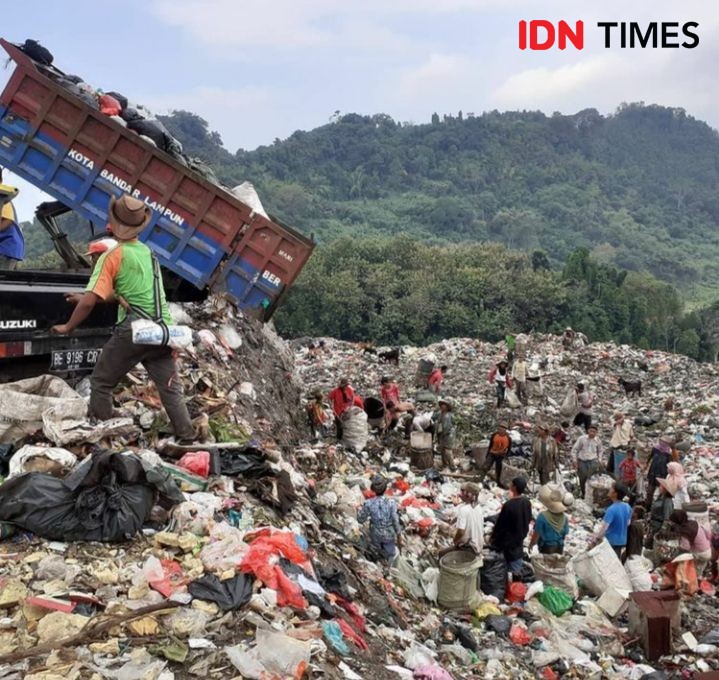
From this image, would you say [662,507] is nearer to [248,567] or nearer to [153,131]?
[248,567]

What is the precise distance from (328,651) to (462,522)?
8.64 ft

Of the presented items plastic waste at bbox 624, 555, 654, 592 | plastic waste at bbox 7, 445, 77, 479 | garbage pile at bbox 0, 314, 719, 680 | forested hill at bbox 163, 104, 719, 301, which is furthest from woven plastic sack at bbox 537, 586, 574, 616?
forested hill at bbox 163, 104, 719, 301

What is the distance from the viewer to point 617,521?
6449mm

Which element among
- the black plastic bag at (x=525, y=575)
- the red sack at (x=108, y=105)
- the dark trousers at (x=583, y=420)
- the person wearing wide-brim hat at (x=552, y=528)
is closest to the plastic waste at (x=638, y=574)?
the person wearing wide-brim hat at (x=552, y=528)

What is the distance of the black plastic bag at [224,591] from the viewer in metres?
3.18

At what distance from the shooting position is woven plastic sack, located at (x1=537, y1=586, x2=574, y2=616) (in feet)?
18.8

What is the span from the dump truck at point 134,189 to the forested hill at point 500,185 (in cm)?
5671

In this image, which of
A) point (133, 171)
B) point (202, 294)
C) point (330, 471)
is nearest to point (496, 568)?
point (330, 471)

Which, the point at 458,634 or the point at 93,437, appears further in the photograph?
the point at 458,634

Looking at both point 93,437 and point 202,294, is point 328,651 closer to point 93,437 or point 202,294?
point 93,437

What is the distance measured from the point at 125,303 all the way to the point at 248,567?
5.67 ft

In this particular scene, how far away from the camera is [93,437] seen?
433cm

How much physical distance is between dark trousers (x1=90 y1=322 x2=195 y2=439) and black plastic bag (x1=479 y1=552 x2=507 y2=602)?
2.69 metres

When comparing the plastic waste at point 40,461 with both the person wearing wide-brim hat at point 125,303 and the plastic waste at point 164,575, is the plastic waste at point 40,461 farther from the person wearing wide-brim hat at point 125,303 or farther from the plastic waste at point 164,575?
the plastic waste at point 164,575
